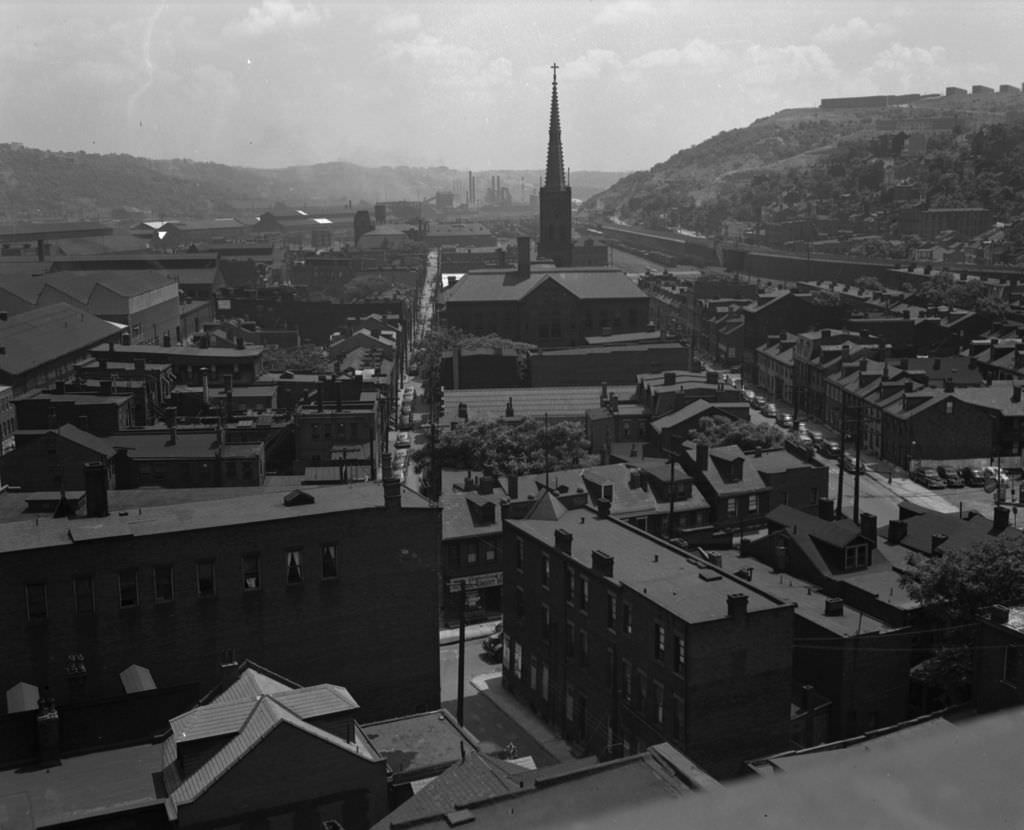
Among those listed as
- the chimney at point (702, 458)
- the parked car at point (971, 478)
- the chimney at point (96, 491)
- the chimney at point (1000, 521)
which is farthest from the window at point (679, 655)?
the parked car at point (971, 478)

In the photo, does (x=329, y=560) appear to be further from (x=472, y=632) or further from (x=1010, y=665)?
(x=1010, y=665)

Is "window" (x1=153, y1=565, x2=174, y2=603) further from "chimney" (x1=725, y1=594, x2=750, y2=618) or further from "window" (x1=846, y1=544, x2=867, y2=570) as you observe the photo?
"window" (x1=846, y1=544, x2=867, y2=570)

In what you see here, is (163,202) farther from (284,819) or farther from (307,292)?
(284,819)

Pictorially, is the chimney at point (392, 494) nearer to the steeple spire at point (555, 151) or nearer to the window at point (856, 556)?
the window at point (856, 556)

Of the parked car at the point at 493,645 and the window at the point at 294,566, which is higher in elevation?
the window at the point at 294,566

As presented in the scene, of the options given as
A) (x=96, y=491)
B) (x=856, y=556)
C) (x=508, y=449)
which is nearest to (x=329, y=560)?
(x=96, y=491)

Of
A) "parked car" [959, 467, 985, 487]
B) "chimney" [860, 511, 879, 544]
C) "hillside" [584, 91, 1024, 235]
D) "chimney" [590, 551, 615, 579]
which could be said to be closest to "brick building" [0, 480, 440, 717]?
"chimney" [590, 551, 615, 579]
